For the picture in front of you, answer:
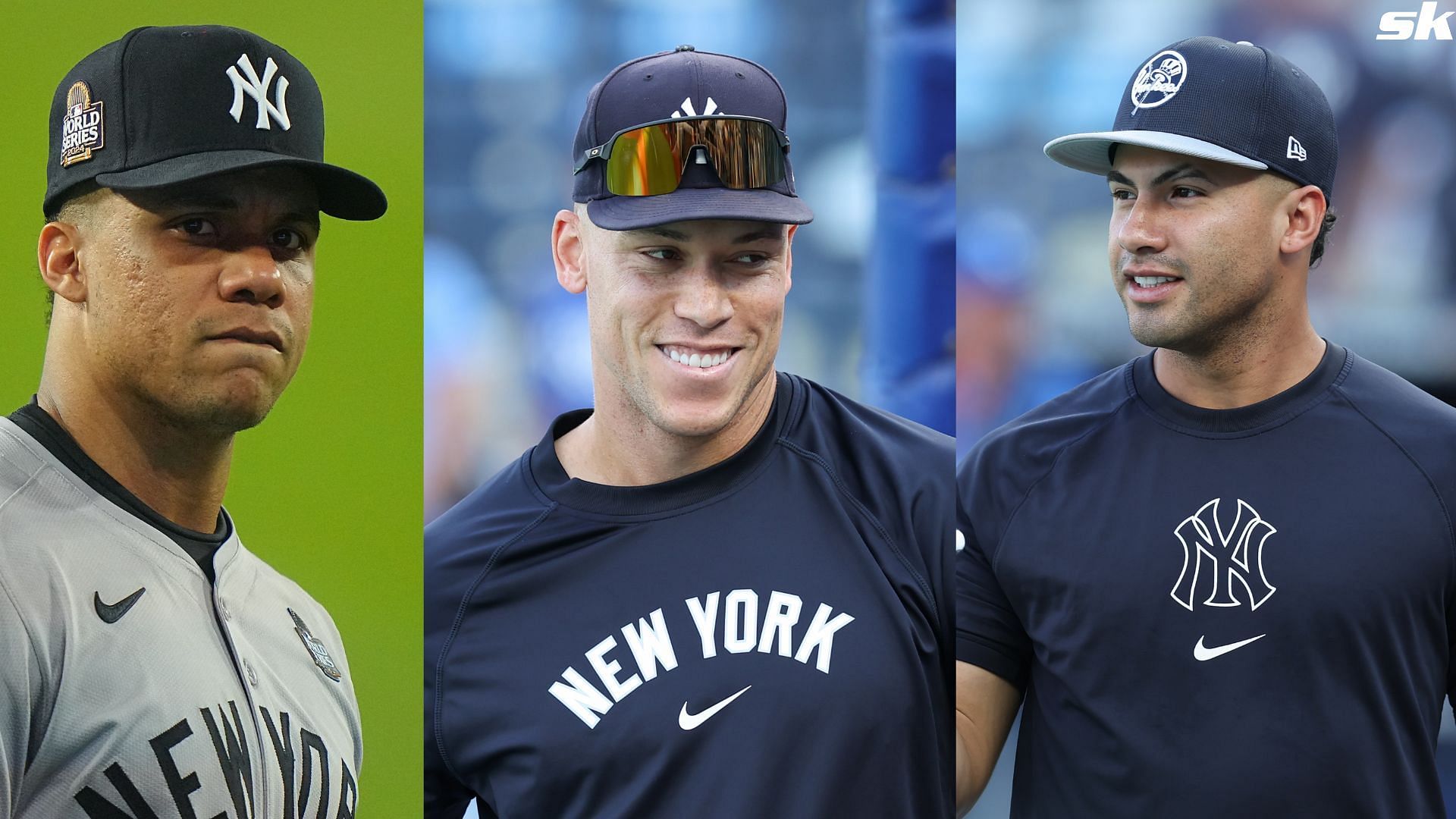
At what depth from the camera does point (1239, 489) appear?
2.24 metres

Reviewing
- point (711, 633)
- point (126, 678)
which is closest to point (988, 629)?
point (711, 633)

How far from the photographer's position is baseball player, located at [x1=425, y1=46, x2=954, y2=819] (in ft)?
7.13

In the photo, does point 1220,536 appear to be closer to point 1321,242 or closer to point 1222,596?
point 1222,596

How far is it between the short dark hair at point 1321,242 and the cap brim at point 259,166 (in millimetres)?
1629

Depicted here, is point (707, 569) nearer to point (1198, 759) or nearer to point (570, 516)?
point (570, 516)

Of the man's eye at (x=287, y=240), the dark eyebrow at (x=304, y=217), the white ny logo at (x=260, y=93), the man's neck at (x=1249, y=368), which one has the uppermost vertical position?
the white ny logo at (x=260, y=93)

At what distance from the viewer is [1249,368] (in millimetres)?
2262

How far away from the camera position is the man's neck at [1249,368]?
2262 mm

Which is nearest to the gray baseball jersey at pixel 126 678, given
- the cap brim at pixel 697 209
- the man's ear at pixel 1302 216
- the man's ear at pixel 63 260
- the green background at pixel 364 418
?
the green background at pixel 364 418

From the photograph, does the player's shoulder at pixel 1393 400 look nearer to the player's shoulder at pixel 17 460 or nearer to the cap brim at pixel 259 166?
the cap brim at pixel 259 166

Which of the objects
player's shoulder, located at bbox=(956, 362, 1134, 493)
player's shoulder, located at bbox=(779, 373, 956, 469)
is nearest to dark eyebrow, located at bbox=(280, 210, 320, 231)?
player's shoulder, located at bbox=(779, 373, 956, 469)

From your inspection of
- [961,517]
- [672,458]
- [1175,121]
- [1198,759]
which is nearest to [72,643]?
[672,458]

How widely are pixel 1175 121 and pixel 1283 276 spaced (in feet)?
1.07

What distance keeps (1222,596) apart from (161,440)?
5.85ft
